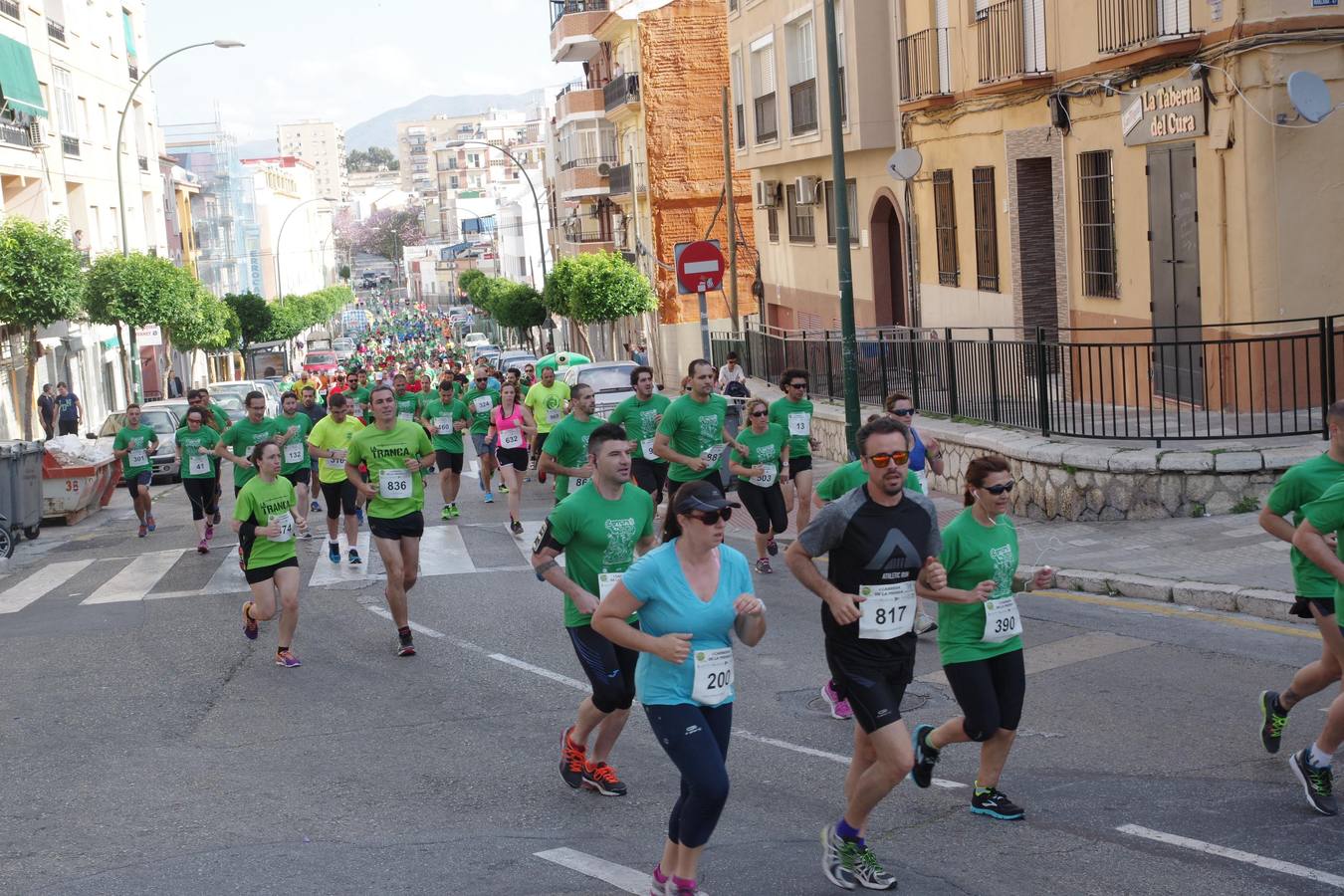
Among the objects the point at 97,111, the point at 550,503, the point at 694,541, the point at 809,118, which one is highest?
the point at 97,111

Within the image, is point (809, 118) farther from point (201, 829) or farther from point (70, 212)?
point (70, 212)

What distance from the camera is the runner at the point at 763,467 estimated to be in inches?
514

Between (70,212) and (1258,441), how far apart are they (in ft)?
131

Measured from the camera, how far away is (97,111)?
49.8 meters

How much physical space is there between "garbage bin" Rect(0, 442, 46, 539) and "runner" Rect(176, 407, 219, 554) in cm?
284

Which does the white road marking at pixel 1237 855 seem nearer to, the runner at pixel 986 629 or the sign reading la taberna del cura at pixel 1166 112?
the runner at pixel 986 629

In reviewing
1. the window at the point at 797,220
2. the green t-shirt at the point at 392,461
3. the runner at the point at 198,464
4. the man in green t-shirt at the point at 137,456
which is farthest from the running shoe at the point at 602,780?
the window at the point at 797,220

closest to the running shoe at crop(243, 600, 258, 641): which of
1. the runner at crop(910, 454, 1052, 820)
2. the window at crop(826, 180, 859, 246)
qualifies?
the runner at crop(910, 454, 1052, 820)

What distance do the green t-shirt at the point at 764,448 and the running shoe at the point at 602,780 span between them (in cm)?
570

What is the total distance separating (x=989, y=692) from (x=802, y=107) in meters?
23.2

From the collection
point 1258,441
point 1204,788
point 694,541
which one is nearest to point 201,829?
point 694,541

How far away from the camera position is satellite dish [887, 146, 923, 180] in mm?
23839

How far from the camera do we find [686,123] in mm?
50031

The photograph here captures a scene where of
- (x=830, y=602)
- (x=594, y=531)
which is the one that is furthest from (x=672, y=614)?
(x=594, y=531)
